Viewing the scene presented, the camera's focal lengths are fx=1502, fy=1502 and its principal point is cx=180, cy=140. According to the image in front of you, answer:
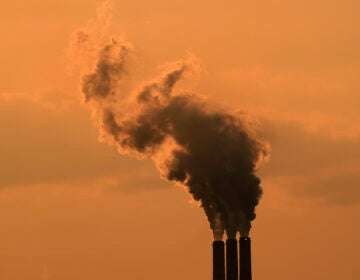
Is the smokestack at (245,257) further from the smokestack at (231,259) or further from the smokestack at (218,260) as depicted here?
the smokestack at (218,260)

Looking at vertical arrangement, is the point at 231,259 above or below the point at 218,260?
above

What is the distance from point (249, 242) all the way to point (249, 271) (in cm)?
213

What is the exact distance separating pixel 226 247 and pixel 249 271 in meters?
2.65

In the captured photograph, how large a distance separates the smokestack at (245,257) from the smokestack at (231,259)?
49 cm

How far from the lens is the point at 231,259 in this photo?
98.9 meters

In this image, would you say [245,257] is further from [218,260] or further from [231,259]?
[218,260]

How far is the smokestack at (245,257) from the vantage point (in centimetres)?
9769

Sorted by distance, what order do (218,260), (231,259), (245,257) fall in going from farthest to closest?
1. (231,259)
2. (218,260)
3. (245,257)

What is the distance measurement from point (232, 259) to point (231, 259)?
3.5 inches

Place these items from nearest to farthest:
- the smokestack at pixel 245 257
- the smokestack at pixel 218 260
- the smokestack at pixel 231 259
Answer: the smokestack at pixel 245 257 < the smokestack at pixel 218 260 < the smokestack at pixel 231 259

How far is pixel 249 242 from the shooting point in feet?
325

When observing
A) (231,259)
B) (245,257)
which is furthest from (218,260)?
(245,257)

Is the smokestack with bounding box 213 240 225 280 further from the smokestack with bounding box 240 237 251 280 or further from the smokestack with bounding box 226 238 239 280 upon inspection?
the smokestack with bounding box 240 237 251 280

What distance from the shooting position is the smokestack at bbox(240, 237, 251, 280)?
97.7 metres
